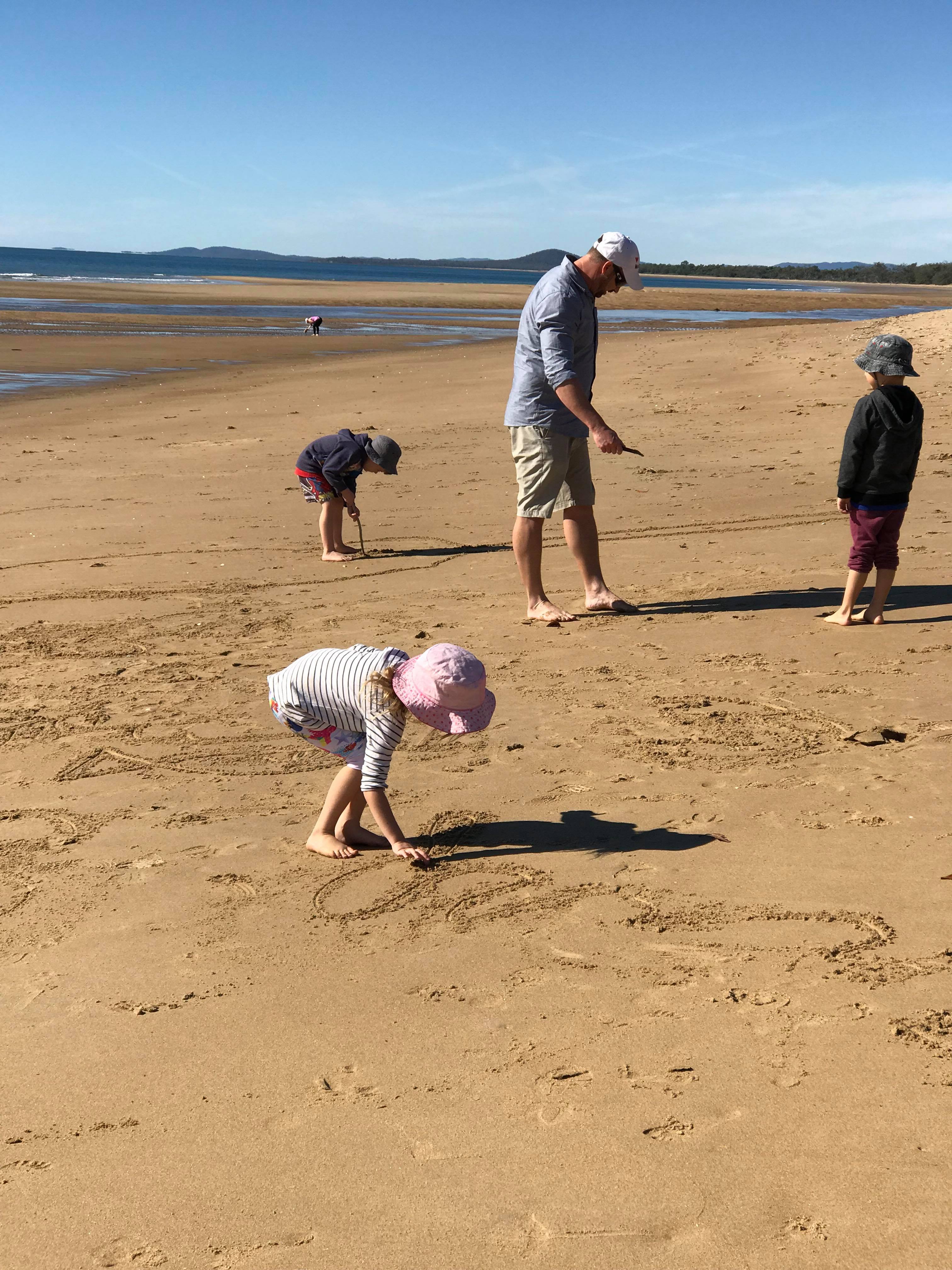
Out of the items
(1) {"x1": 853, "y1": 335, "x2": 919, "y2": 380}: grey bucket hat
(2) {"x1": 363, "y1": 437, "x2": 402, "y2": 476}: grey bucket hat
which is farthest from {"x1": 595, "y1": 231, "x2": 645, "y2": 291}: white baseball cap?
(2) {"x1": 363, "y1": 437, "x2": 402, "y2": 476}: grey bucket hat

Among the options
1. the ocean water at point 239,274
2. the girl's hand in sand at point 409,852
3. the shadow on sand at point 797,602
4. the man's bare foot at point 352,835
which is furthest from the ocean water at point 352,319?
the ocean water at point 239,274

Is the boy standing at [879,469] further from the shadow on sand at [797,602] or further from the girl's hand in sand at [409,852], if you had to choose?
the girl's hand in sand at [409,852]

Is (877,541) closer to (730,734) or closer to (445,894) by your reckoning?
(730,734)

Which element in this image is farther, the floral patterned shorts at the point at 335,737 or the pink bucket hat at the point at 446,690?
the floral patterned shorts at the point at 335,737

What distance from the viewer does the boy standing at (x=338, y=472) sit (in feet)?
23.4

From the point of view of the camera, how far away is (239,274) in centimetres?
9562

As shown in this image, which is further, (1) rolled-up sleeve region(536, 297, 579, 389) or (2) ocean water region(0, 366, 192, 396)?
(2) ocean water region(0, 366, 192, 396)

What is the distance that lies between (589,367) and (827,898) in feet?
11.4

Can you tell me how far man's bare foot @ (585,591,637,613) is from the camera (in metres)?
6.03

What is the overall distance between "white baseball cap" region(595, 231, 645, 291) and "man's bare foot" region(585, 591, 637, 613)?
1.57 meters

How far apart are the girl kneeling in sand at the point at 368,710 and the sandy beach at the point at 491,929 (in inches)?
5.9

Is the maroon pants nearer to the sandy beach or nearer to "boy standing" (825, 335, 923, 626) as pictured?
"boy standing" (825, 335, 923, 626)

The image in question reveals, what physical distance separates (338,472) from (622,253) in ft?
7.96

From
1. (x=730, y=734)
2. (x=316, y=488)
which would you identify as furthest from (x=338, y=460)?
(x=730, y=734)
